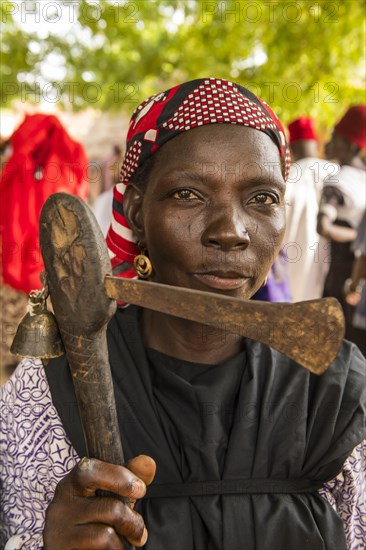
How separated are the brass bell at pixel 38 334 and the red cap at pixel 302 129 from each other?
241 inches

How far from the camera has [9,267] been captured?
15.5ft

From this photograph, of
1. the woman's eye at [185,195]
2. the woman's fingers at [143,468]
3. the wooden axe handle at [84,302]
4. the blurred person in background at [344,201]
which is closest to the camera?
the wooden axe handle at [84,302]

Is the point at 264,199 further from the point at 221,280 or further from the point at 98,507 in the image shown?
the point at 98,507

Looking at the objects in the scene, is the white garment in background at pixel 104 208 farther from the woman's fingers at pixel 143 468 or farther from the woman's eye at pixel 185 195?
the woman's fingers at pixel 143 468

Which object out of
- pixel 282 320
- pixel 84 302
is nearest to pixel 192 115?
pixel 84 302

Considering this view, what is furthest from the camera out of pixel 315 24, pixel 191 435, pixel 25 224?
pixel 315 24

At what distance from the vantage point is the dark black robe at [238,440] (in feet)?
4.99

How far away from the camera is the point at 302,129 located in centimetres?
694

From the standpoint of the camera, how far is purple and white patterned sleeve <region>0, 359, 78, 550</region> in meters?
1.64

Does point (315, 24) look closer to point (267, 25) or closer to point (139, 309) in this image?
point (267, 25)

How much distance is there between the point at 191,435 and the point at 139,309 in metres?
0.46

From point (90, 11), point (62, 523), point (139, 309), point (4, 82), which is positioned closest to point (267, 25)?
point (90, 11)

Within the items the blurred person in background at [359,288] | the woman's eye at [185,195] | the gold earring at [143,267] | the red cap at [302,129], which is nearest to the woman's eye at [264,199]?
the woman's eye at [185,195]

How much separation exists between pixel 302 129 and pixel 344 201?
1.85 meters
